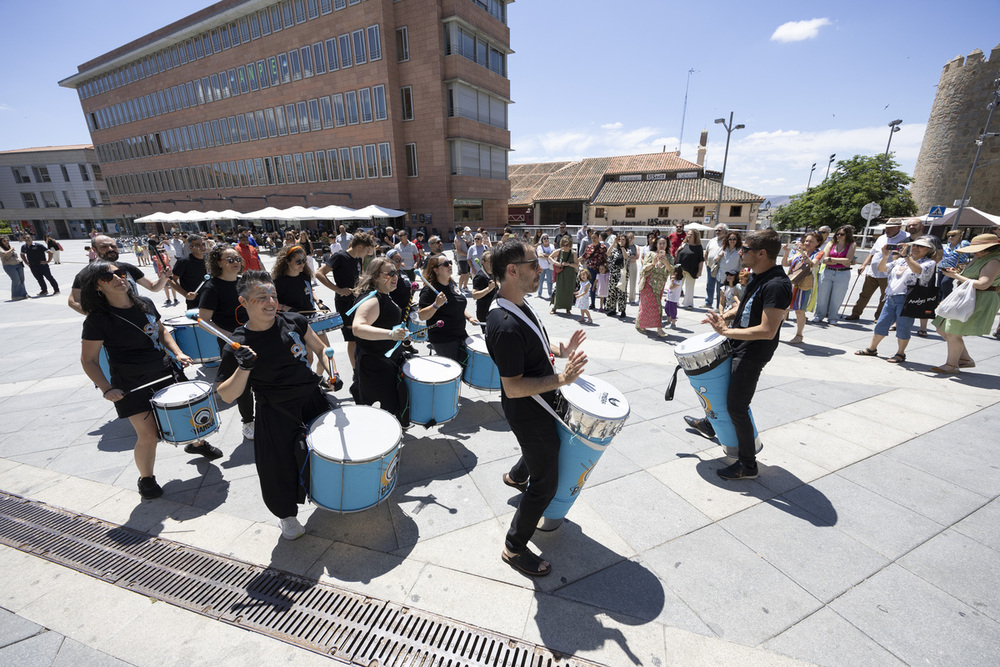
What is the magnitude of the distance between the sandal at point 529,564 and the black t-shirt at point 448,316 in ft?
8.78

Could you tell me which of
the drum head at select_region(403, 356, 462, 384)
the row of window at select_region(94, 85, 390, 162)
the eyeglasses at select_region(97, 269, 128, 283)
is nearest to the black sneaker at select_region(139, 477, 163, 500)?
the eyeglasses at select_region(97, 269, 128, 283)

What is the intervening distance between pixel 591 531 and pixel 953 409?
4939 mm

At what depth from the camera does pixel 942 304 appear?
542cm

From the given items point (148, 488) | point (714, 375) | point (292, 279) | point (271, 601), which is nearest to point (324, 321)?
point (292, 279)

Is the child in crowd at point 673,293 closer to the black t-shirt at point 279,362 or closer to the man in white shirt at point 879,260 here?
the man in white shirt at point 879,260

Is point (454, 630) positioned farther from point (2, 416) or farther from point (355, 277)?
point (2, 416)

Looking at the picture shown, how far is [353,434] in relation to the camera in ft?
9.01

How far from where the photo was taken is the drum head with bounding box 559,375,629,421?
235 cm

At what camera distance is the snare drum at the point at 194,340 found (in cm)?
539

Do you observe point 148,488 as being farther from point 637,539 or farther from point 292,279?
point 637,539

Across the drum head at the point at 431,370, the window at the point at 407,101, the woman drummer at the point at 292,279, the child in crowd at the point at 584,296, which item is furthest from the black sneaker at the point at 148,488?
the window at the point at 407,101

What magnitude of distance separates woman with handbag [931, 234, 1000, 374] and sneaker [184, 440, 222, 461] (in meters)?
9.21

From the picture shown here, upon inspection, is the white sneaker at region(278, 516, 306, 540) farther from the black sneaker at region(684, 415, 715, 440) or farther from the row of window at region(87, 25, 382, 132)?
the row of window at region(87, 25, 382, 132)

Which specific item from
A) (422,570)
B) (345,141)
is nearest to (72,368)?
(422,570)
